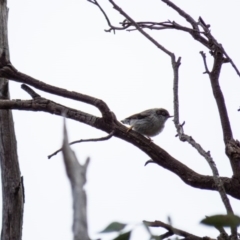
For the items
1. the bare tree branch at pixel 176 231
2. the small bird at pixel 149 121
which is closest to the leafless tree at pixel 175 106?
the bare tree branch at pixel 176 231

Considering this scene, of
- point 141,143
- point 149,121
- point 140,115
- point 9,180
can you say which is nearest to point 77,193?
point 141,143

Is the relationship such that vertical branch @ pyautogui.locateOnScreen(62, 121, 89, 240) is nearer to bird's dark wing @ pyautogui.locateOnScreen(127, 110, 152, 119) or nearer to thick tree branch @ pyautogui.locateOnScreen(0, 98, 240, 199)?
thick tree branch @ pyautogui.locateOnScreen(0, 98, 240, 199)

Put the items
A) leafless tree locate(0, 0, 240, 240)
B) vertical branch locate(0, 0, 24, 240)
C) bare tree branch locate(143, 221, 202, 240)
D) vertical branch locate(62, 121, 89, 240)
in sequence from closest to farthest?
1. vertical branch locate(62, 121, 89, 240)
2. bare tree branch locate(143, 221, 202, 240)
3. leafless tree locate(0, 0, 240, 240)
4. vertical branch locate(0, 0, 24, 240)

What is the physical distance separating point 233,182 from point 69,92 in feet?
2.92

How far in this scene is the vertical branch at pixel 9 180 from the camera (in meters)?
4.20

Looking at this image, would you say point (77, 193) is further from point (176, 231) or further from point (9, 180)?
point (9, 180)

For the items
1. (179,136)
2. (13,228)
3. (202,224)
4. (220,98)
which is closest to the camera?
(202,224)

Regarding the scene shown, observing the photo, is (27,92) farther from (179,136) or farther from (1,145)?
(1,145)

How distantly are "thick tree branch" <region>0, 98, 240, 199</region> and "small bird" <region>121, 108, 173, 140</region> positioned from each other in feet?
15.2

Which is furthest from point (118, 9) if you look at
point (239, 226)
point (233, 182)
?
point (239, 226)

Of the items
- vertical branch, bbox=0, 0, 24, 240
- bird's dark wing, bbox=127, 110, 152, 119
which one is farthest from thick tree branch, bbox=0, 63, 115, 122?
bird's dark wing, bbox=127, 110, 152, 119

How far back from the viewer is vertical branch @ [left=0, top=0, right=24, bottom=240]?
420 centimetres

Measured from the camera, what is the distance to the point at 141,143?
3174 mm

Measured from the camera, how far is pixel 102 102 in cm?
298
